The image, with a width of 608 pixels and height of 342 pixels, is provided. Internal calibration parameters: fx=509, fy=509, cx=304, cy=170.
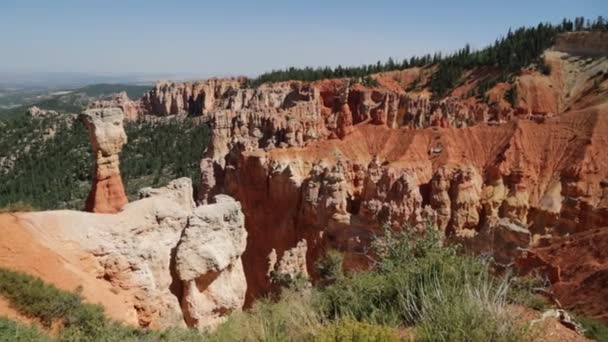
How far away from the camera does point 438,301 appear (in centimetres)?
727

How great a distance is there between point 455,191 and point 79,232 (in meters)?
24.6

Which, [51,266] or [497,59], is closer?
[51,266]

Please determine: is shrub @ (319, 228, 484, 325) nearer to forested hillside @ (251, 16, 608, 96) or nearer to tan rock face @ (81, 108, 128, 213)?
tan rock face @ (81, 108, 128, 213)

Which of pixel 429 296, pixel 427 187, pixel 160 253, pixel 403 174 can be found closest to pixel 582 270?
pixel 403 174

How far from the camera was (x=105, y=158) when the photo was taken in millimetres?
17000

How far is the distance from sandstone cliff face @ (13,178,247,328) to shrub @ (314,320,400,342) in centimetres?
579

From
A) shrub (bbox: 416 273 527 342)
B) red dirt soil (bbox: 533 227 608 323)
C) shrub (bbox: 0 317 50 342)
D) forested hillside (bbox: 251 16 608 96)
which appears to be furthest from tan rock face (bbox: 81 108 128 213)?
forested hillside (bbox: 251 16 608 96)

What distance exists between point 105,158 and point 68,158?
49.5 m

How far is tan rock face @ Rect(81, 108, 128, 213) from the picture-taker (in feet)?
54.2

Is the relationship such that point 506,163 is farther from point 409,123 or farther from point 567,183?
point 409,123

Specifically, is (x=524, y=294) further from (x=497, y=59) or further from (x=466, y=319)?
(x=497, y=59)

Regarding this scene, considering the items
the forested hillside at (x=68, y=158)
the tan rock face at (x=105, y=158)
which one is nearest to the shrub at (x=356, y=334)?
the tan rock face at (x=105, y=158)

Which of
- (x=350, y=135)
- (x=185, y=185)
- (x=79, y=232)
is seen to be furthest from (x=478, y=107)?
(x=79, y=232)

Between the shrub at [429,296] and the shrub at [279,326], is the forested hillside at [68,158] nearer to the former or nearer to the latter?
the shrub at [279,326]
